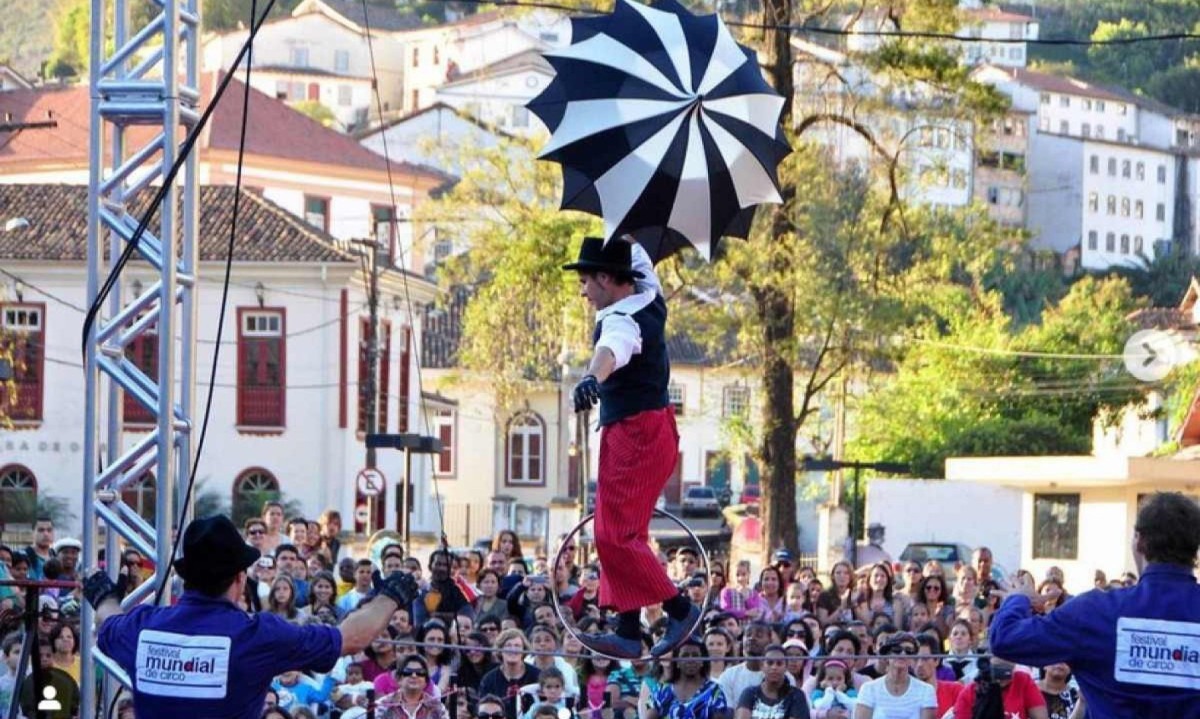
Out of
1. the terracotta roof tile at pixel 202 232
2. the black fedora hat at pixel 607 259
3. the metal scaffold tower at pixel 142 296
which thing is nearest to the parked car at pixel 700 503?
the terracotta roof tile at pixel 202 232

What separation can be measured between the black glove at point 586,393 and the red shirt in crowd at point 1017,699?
4129 mm

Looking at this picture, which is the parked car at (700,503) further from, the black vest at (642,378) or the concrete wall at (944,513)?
the black vest at (642,378)

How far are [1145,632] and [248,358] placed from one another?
36010 millimetres

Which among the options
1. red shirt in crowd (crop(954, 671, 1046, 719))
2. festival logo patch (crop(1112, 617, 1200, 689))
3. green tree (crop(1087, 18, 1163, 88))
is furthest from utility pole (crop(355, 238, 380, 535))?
green tree (crop(1087, 18, 1163, 88))

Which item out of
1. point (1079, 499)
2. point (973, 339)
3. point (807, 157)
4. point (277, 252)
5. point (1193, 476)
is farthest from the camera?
point (973, 339)

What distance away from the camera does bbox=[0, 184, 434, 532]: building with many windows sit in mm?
40562

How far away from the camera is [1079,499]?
30.4 metres

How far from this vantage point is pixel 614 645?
30.2ft

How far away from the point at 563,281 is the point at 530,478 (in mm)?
33783

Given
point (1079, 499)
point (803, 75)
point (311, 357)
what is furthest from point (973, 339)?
point (803, 75)

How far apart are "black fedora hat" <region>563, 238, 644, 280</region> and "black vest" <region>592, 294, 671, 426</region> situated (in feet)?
0.55

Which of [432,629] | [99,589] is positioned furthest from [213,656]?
[432,629]

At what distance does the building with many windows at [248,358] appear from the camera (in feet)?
133

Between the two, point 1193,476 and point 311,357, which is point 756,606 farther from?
point 311,357
